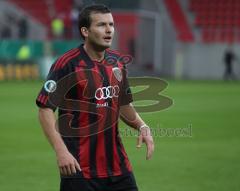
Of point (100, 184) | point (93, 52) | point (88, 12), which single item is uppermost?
point (88, 12)

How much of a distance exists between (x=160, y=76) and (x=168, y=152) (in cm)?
2563

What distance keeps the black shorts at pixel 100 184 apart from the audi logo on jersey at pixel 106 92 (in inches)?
23.8

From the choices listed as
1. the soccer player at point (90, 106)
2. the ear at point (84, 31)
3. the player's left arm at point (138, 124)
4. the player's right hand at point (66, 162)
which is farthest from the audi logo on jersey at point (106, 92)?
the player's right hand at point (66, 162)

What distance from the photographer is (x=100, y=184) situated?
5.64m

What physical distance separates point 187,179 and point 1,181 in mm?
2471

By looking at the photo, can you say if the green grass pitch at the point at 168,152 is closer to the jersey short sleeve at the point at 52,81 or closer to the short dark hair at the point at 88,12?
the jersey short sleeve at the point at 52,81

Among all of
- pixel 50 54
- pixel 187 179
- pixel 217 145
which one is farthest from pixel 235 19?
pixel 187 179

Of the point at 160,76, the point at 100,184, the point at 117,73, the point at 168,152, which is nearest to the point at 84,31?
the point at 117,73

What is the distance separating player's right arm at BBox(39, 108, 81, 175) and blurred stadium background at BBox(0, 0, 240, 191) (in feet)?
13.9

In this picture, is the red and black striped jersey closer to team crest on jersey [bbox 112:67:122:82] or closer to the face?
team crest on jersey [bbox 112:67:122:82]

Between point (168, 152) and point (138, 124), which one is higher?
point (138, 124)

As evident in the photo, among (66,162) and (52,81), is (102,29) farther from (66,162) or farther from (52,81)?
(66,162)

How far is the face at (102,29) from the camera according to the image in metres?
5.58

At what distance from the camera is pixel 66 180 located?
5562 mm
